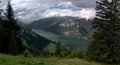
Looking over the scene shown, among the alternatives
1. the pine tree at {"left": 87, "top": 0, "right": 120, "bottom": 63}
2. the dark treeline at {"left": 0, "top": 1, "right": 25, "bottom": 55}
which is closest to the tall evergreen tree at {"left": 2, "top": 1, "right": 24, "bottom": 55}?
the dark treeline at {"left": 0, "top": 1, "right": 25, "bottom": 55}

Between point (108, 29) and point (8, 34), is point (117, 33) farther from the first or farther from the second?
point (8, 34)

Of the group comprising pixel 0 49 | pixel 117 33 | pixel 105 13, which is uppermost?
pixel 105 13

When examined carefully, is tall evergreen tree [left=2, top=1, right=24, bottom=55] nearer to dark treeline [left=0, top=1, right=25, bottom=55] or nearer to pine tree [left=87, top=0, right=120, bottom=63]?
dark treeline [left=0, top=1, right=25, bottom=55]

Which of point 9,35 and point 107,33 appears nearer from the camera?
A: point 107,33

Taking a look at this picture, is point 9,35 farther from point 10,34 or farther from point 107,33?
point 107,33

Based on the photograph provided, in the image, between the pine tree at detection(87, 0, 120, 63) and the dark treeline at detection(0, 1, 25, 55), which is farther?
the dark treeline at detection(0, 1, 25, 55)

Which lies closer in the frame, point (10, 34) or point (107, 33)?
point (107, 33)

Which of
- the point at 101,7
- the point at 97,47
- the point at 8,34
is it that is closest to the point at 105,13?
the point at 101,7

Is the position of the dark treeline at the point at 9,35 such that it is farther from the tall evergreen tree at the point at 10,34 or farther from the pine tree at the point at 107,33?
the pine tree at the point at 107,33

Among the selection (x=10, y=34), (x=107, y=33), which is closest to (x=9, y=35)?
(x=10, y=34)
